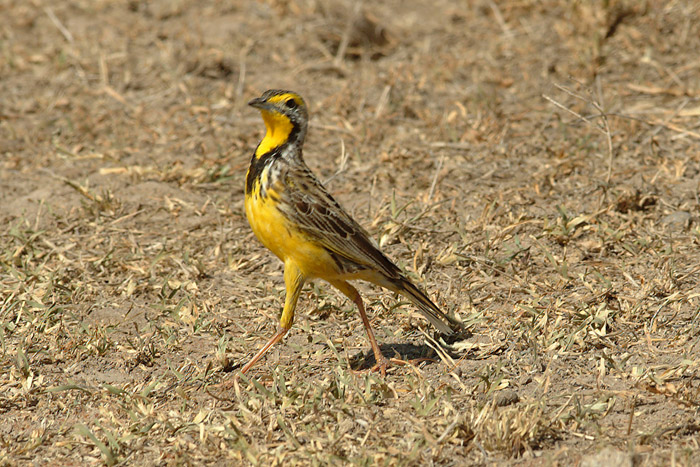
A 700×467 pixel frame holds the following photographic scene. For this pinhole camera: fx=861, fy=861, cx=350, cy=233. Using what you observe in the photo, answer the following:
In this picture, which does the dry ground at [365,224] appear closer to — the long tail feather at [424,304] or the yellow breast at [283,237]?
the long tail feather at [424,304]

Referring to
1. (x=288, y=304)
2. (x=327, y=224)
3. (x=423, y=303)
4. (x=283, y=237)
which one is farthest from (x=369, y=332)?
(x=283, y=237)

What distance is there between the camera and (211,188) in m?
7.86

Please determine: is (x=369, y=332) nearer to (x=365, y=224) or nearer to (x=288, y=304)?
(x=288, y=304)

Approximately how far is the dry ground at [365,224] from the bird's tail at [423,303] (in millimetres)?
181

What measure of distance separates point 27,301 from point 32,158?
2549 millimetres

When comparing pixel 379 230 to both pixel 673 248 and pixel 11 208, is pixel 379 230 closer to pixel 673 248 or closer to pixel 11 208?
pixel 673 248

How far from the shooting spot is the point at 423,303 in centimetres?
556

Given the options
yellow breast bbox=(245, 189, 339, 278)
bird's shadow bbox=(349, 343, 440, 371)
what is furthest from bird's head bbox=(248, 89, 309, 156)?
bird's shadow bbox=(349, 343, 440, 371)

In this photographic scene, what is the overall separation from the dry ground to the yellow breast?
690 mm

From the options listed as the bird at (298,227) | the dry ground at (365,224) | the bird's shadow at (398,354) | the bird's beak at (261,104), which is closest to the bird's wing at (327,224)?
the bird at (298,227)

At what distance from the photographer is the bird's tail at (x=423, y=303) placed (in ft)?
18.2

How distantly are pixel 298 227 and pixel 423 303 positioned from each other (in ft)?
3.19

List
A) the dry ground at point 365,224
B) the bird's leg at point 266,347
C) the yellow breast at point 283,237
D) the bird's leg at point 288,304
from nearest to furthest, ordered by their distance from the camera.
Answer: the dry ground at point 365,224
the yellow breast at point 283,237
the bird's leg at point 288,304
the bird's leg at point 266,347

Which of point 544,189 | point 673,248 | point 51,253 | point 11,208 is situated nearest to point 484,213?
point 544,189
